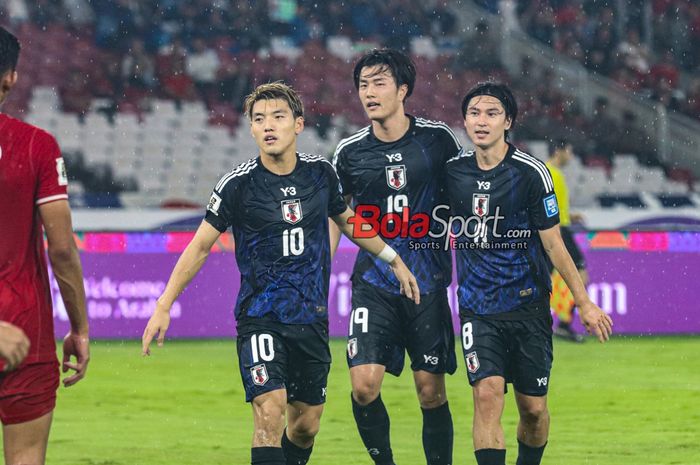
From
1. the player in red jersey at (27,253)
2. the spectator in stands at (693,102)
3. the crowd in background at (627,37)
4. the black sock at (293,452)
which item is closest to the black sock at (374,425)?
the black sock at (293,452)

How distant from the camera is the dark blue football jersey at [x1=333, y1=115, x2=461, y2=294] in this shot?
6.88 metres

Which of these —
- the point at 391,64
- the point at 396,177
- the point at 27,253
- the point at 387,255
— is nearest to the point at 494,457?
the point at 387,255

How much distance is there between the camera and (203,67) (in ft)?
68.3

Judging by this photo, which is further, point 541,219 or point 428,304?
point 428,304

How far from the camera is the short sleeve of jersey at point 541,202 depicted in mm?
6426

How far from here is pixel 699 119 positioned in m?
21.4

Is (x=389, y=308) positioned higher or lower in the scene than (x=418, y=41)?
lower

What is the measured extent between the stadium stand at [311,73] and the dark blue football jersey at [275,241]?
1217 centimetres

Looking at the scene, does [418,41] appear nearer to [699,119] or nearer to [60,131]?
[699,119]

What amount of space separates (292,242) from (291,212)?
147mm

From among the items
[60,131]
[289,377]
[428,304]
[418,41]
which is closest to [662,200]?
[418,41]

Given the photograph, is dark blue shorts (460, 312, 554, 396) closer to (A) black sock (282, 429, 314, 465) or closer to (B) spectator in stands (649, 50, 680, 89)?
(A) black sock (282, 429, 314, 465)

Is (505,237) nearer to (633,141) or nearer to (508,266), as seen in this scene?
(508,266)

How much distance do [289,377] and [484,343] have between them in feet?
3.27
